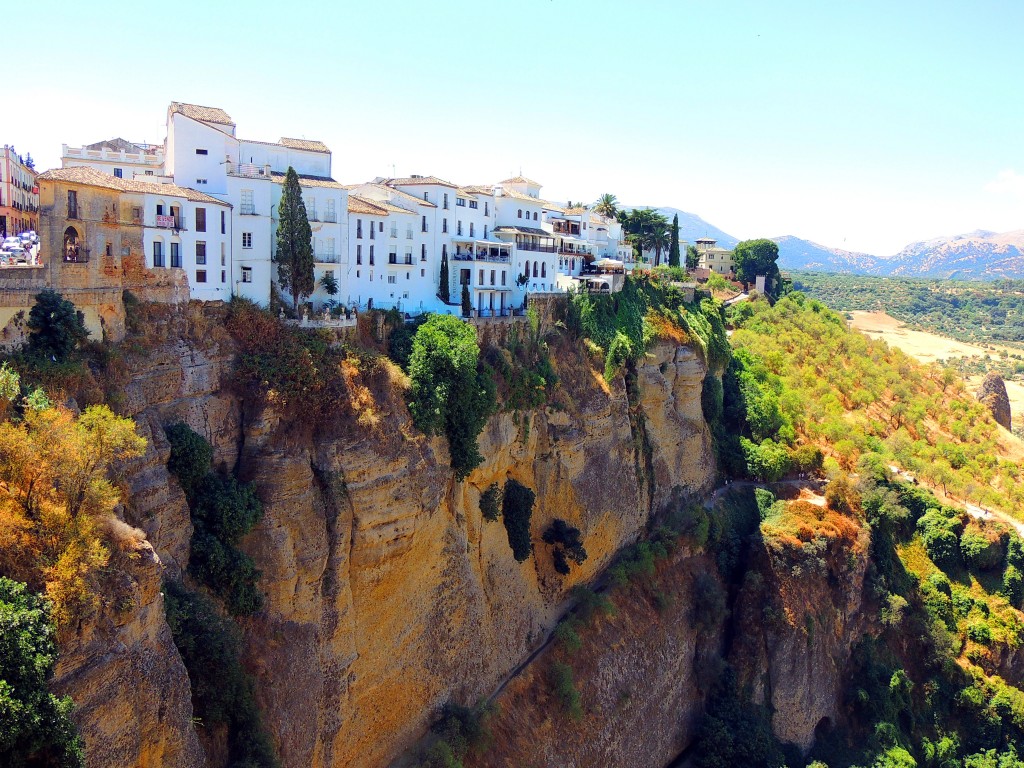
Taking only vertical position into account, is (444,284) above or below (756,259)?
below

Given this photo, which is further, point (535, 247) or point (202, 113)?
point (535, 247)

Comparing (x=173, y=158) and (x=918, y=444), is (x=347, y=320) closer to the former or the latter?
(x=173, y=158)

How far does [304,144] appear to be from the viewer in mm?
34125

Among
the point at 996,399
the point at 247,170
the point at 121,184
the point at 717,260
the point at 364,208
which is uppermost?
the point at 717,260

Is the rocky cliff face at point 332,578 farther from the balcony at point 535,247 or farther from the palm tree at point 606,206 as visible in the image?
the palm tree at point 606,206

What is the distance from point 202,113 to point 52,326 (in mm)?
13170

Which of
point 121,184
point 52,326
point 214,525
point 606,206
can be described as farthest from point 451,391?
point 606,206

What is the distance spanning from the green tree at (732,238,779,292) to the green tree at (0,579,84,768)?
76.6m

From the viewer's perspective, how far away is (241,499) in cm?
2334

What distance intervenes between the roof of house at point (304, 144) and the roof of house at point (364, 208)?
7.61 feet

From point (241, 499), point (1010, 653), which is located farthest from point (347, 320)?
point (1010, 653)

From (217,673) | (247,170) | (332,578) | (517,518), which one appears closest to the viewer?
(217,673)

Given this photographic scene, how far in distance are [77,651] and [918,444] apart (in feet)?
185

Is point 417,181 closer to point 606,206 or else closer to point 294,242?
point 294,242
